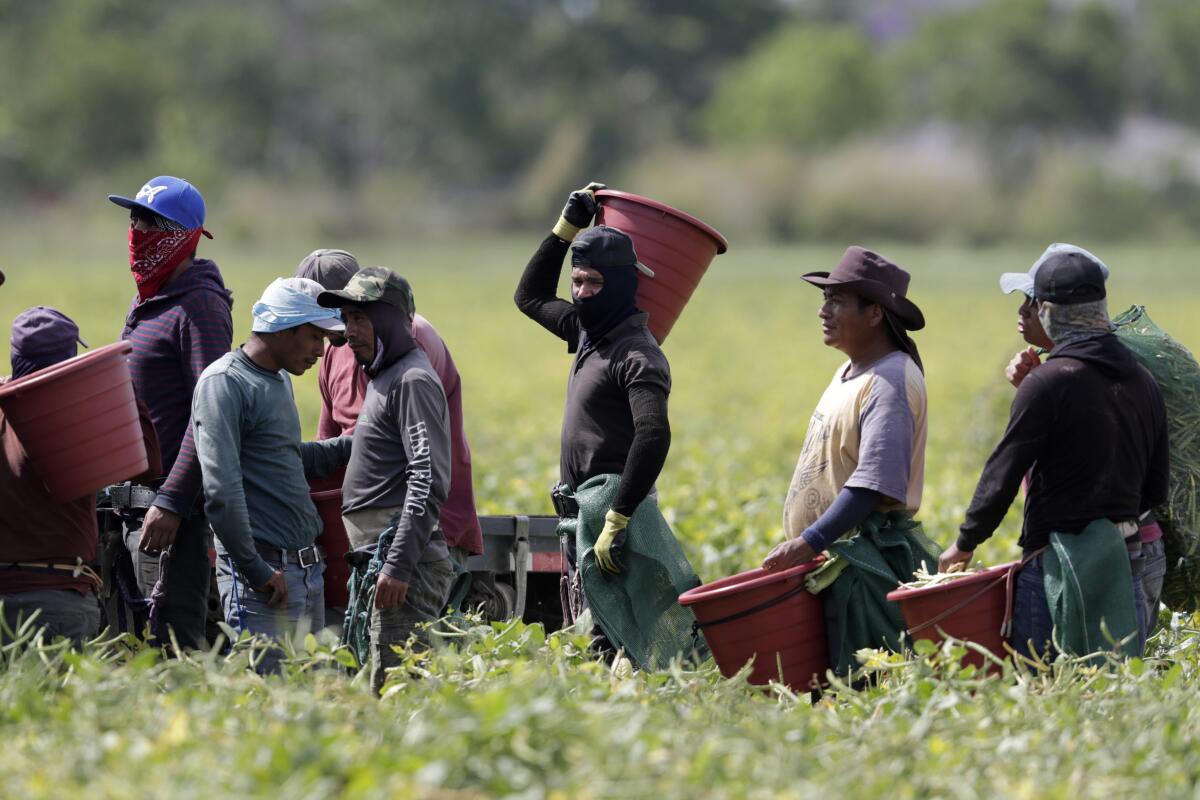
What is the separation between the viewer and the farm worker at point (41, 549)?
5246mm

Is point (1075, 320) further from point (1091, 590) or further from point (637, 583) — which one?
point (637, 583)

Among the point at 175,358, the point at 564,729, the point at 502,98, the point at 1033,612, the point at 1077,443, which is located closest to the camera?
the point at 564,729

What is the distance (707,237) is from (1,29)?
84511 millimetres

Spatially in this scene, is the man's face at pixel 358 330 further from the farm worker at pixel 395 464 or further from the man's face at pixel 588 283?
the man's face at pixel 588 283

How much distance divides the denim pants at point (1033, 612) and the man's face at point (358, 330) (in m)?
2.10

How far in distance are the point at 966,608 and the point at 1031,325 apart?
100 cm

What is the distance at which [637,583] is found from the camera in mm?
5793

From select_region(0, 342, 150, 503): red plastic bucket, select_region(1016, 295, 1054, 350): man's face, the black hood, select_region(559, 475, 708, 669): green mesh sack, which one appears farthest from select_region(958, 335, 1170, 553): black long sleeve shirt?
select_region(0, 342, 150, 503): red plastic bucket

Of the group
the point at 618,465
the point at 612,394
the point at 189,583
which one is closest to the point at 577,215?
the point at 612,394

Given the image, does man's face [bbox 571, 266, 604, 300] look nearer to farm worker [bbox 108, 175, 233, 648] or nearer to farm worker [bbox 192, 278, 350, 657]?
farm worker [bbox 192, 278, 350, 657]

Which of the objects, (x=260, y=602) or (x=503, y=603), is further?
(x=503, y=603)

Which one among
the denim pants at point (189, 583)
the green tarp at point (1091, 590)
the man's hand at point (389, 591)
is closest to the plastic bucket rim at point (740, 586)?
the green tarp at point (1091, 590)

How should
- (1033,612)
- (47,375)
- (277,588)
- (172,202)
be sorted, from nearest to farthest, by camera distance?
(47,375), (1033,612), (277,588), (172,202)

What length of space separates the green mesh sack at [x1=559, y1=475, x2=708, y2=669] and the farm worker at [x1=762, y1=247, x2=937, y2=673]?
35 cm
